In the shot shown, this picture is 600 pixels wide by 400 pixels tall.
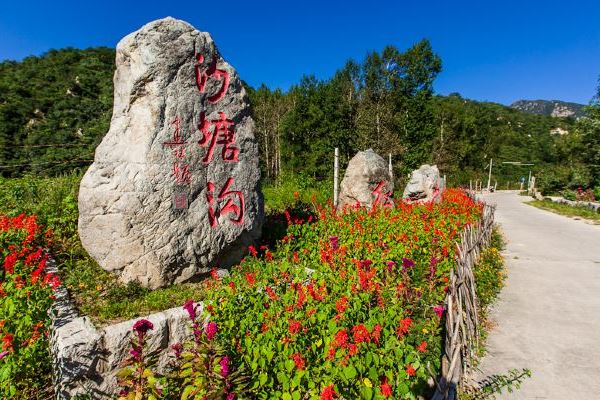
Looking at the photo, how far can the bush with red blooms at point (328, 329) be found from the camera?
2.34m

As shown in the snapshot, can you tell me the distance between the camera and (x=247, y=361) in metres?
2.70

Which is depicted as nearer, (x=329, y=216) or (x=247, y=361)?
(x=247, y=361)

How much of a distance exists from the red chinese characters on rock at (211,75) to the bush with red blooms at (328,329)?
102 inches

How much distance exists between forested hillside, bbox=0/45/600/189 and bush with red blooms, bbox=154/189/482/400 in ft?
46.7

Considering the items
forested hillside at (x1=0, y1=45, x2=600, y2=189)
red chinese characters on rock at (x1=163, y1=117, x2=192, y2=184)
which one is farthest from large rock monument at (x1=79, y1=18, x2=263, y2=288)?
forested hillside at (x1=0, y1=45, x2=600, y2=189)

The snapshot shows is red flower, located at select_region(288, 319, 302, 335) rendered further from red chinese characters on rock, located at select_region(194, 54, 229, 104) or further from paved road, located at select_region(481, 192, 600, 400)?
red chinese characters on rock, located at select_region(194, 54, 229, 104)

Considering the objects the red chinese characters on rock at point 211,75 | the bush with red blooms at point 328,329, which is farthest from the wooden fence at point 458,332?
the red chinese characters on rock at point 211,75

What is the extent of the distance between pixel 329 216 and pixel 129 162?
490 cm

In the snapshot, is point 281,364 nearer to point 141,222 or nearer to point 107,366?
point 107,366

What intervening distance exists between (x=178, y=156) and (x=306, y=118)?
24005 millimetres

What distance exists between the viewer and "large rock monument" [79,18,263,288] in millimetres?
4387

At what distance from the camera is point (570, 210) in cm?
1775

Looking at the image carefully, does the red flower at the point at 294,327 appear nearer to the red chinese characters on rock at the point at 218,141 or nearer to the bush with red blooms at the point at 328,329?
the bush with red blooms at the point at 328,329

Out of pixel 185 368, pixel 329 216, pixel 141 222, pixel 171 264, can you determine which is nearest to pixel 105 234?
pixel 141 222
